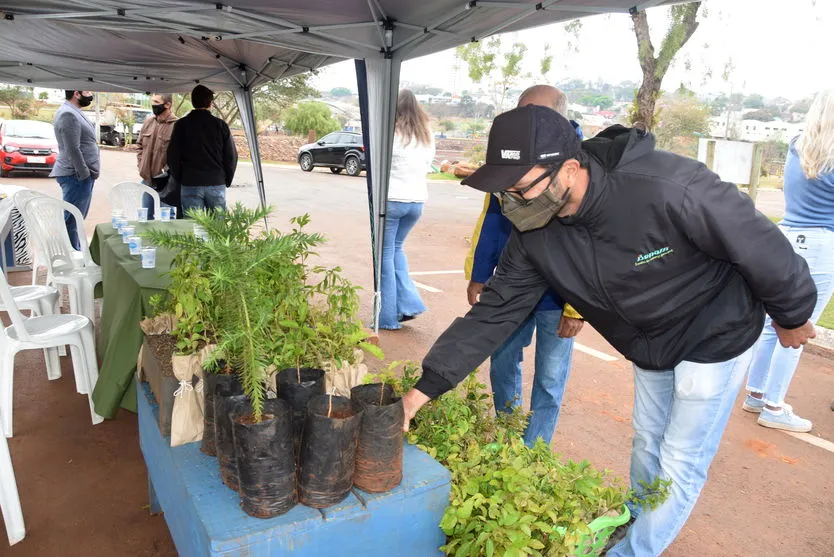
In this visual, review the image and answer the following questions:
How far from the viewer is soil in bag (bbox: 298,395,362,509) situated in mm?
1499

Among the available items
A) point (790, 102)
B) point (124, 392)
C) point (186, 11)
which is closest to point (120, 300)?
point (124, 392)

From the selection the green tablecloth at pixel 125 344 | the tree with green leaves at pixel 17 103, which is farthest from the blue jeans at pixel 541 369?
the tree with green leaves at pixel 17 103

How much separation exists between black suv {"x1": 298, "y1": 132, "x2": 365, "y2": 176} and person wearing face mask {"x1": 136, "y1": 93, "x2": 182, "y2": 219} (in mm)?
14367

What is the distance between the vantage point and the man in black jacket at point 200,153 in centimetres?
566

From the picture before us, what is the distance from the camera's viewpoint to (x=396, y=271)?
5.23m

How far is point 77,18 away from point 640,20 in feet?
29.7

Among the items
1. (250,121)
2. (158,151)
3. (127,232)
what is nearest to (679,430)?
(127,232)

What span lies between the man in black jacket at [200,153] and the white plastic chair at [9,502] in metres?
3.55

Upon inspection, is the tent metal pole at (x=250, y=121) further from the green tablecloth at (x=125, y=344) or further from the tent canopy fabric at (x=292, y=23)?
the green tablecloth at (x=125, y=344)

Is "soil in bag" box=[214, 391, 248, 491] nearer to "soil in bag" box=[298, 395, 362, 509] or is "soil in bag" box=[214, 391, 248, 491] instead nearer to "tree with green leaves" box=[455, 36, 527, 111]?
"soil in bag" box=[298, 395, 362, 509]

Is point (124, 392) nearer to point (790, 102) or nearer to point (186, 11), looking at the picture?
point (186, 11)

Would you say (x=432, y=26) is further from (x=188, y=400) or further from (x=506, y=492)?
(x=506, y=492)

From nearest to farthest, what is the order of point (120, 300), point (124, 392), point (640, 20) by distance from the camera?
point (124, 392) → point (120, 300) → point (640, 20)

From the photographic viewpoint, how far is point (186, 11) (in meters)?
3.80
